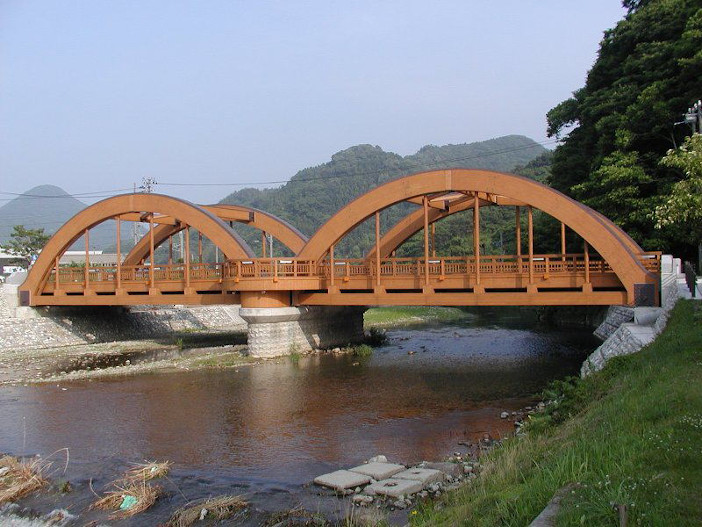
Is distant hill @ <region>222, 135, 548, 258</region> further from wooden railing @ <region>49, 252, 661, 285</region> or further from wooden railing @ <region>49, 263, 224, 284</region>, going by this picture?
wooden railing @ <region>49, 252, 661, 285</region>

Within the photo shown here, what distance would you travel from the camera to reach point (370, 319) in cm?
4056

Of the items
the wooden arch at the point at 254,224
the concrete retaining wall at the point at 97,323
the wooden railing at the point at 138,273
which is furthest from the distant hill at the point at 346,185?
the wooden railing at the point at 138,273

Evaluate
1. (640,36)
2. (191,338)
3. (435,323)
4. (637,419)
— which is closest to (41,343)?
(191,338)

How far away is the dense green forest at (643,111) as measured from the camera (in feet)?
83.0

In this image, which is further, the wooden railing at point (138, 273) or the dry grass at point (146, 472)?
the wooden railing at point (138, 273)

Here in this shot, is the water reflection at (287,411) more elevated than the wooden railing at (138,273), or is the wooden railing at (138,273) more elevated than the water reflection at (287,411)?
the wooden railing at (138,273)

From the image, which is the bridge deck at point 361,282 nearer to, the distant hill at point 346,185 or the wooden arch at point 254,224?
the wooden arch at point 254,224

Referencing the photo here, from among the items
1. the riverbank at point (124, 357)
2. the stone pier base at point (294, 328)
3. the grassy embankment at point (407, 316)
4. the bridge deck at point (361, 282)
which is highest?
the bridge deck at point (361, 282)

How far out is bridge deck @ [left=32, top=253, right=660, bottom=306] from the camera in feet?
67.1

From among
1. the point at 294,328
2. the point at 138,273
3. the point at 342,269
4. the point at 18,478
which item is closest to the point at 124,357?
the point at 138,273

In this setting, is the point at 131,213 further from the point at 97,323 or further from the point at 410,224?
the point at 410,224

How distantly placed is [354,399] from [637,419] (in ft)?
32.4

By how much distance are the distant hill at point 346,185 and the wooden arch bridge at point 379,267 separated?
65.5 meters

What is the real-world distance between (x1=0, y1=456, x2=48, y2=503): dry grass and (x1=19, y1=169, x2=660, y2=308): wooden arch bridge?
13.3 m
